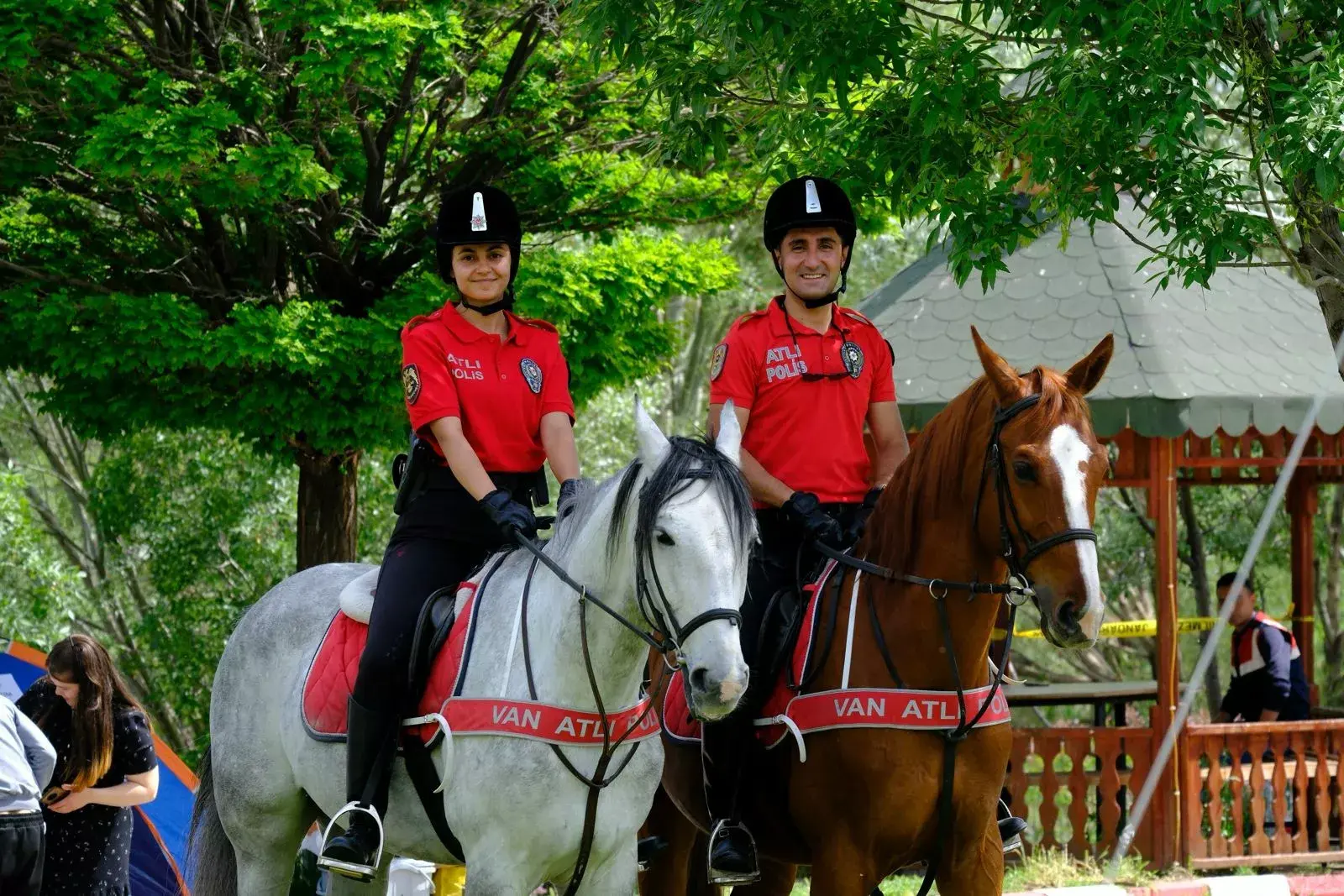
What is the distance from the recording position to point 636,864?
4.62 meters

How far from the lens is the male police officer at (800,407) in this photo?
17.4ft

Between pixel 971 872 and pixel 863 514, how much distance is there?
1.32m

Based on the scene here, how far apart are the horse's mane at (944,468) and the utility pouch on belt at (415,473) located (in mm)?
1608

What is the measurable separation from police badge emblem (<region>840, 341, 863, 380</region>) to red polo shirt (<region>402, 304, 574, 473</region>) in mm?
1064

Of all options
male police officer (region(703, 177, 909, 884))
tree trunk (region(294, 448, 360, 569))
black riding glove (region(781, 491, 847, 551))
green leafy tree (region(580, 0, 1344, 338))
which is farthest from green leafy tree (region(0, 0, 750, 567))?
black riding glove (region(781, 491, 847, 551))

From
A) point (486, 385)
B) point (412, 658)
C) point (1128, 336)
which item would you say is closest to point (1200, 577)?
point (1128, 336)

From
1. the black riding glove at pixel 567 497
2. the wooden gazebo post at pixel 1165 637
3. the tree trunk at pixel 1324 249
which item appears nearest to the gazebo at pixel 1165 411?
the wooden gazebo post at pixel 1165 637

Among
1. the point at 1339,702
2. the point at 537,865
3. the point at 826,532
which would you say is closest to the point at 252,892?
the point at 537,865

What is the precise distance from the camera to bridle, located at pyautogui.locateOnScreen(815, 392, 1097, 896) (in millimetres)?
4469

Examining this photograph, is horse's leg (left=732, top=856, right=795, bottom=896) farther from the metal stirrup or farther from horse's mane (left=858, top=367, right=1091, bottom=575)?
the metal stirrup

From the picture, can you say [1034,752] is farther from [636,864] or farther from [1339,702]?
[1339,702]

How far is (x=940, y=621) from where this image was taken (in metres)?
4.82

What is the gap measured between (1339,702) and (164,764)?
16.6 metres

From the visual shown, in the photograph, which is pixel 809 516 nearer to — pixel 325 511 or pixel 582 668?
pixel 582 668
